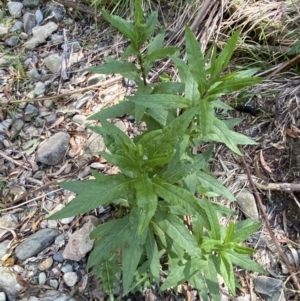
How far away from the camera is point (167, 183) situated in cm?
189

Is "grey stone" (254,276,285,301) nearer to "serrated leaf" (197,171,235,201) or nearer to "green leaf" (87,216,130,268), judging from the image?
"serrated leaf" (197,171,235,201)

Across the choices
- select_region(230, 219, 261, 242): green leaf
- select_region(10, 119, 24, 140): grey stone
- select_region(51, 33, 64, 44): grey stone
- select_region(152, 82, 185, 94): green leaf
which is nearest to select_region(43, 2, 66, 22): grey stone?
select_region(51, 33, 64, 44): grey stone

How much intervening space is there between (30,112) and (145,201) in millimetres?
1722

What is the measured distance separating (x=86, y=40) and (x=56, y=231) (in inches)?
63.9

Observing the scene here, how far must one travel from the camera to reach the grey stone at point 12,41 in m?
3.54

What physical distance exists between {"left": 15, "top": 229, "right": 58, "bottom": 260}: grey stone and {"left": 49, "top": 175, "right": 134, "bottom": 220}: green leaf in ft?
2.70

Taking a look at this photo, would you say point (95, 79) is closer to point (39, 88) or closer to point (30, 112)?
point (39, 88)

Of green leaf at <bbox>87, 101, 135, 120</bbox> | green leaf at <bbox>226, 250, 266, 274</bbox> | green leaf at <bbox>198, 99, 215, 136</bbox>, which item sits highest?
green leaf at <bbox>198, 99, 215, 136</bbox>

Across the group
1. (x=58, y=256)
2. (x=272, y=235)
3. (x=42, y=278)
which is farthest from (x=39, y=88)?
(x=272, y=235)

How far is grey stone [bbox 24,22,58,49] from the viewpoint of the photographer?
3521mm

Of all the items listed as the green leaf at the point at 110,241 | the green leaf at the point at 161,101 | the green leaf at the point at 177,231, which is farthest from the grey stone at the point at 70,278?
the green leaf at the point at 161,101

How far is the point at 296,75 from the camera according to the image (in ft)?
10.0

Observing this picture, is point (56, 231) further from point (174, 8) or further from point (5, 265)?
point (174, 8)

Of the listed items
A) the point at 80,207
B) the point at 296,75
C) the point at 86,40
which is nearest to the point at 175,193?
the point at 80,207
